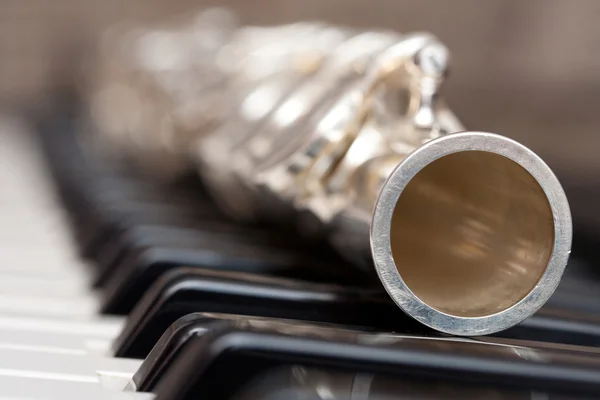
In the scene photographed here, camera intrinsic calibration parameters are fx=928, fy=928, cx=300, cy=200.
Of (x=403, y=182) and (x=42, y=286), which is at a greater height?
(x=403, y=182)

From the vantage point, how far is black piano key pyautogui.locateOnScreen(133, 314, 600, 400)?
1.48ft

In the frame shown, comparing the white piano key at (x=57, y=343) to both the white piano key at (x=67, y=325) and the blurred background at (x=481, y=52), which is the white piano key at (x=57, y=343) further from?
the blurred background at (x=481, y=52)

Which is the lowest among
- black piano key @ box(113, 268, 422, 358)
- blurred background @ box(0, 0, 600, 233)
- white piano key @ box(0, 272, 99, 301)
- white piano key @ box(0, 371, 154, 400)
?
blurred background @ box(0, 0, 600, 233)

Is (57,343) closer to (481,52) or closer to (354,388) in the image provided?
(354,388)

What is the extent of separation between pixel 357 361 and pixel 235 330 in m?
0.06

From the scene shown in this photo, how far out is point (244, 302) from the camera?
1.91 ft

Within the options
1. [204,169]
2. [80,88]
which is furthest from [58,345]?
[80,88]

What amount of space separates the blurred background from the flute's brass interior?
408 millimetres

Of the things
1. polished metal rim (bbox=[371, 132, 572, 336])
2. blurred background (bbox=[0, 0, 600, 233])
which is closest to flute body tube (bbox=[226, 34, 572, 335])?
polished metal rim (bbox=[371, 132, 572, 336])

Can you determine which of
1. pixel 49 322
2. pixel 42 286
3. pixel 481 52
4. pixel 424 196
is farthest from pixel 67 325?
pixel 481 52

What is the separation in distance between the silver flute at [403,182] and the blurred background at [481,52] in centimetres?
36

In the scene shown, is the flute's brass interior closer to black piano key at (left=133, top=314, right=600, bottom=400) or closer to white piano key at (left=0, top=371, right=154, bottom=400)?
black piano key at (left=133, top=314, right=600, bottom=400)

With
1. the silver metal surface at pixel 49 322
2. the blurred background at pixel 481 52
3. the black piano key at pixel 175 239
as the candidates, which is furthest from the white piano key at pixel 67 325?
the blurred background at pixel 481 52

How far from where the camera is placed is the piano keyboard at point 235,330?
1.48 ft
